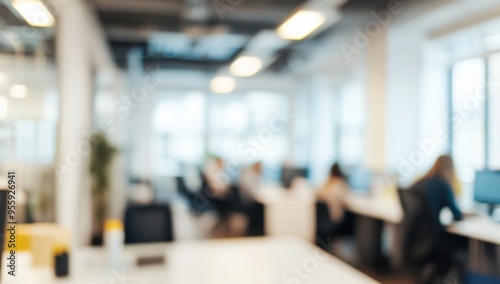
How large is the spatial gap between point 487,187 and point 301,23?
2366 millimetres

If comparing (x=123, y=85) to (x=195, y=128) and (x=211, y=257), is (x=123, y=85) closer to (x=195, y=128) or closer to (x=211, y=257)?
(x=195, y=128)

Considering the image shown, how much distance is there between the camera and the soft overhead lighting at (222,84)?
10.2 meters

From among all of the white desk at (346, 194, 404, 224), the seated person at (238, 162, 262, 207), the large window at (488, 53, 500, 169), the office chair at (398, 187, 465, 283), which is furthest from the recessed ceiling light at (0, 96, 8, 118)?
the large window at (488, 53, 500, 169)

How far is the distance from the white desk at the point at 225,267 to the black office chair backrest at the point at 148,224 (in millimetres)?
238

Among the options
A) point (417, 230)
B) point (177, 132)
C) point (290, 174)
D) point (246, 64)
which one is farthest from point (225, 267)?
point (177, 132)

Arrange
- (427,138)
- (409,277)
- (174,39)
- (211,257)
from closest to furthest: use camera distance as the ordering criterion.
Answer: (211,257) → (409,277) → (427,138) → (174,39)

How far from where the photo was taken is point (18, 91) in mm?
3172

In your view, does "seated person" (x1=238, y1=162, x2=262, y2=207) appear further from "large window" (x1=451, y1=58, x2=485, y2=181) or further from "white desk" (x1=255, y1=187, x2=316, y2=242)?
"large window" (x1=451, y1=58, x2=485, y2=181)

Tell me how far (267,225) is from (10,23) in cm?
442

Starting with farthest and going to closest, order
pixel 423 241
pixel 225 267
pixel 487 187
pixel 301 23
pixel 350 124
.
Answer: pixel 350 124 → pixel 301 23 → pixel 487 187 → pixel 423 241 → pixel 225 267

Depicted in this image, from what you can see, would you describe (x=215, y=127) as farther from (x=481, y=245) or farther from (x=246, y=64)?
(x=481, y=245)

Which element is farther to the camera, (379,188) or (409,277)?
(379,188)

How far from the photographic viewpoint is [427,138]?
5926 millimetres

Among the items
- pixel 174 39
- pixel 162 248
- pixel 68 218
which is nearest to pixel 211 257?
pixel 162 248
